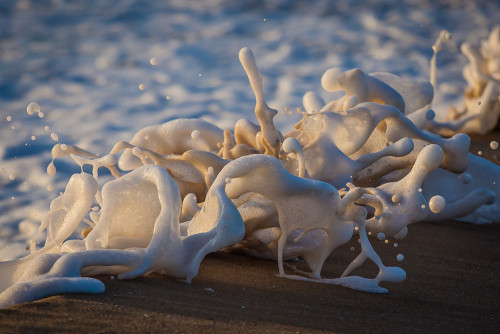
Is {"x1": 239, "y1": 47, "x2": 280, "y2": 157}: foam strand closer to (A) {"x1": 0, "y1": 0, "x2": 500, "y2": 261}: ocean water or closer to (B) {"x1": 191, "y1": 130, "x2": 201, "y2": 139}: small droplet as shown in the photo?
(B) {"x1": 191, "y1": 130, "x2": 201, "y2": 139}: small droplet

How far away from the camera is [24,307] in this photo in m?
1.03

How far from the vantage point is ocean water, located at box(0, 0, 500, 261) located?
362 cm

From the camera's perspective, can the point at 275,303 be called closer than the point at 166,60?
Yes

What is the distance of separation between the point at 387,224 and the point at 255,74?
49cm

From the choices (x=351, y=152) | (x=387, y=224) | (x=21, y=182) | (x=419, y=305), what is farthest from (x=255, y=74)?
(x=21, y=182)

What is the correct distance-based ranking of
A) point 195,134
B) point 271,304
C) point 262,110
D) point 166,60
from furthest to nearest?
1. point 166,60
2. point 195,134
3. point 262,110
4. point 271,304

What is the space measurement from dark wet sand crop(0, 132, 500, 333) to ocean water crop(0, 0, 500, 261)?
1306 millimetres

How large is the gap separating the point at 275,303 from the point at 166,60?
467 cm

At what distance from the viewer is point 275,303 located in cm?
124

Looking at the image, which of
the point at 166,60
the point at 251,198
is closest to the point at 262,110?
the point at 251,198

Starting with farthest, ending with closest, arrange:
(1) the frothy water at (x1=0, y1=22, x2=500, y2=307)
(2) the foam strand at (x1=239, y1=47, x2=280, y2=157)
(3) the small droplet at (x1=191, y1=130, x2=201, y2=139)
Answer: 1. (3) the small droplet at (x1=191, y1=130, x2=201, y2=139)
2. (2) the foam strand at (x1=239, y1=47, x2=280, y2=157)
3. (1) the frothy water at (x1=0, y1=22, x2=500, y2=307)

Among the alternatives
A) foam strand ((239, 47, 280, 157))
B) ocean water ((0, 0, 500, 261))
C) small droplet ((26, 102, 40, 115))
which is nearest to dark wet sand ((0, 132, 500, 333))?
foam strand ((239, 47, 280, 157))

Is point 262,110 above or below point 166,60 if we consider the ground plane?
above

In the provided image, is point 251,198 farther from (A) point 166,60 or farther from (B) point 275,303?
(A) point 166,60
